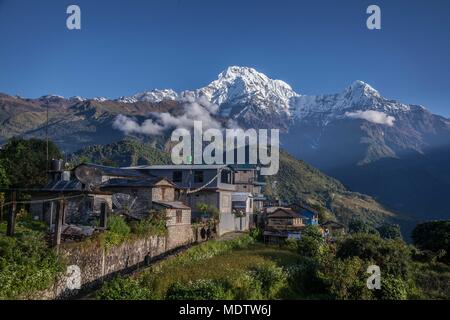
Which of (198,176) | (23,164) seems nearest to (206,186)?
(198,176)

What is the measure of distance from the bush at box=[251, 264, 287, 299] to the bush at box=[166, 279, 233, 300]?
337cm

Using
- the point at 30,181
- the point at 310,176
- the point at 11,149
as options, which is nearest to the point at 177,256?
the point at 30,181

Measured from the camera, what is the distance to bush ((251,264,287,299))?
22500 millimetres

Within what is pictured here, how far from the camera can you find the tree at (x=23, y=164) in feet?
139

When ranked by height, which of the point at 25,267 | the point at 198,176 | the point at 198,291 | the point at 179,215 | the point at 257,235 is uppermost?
the point at 198,176

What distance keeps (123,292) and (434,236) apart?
33.7 m

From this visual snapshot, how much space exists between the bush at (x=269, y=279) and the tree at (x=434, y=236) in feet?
70.8

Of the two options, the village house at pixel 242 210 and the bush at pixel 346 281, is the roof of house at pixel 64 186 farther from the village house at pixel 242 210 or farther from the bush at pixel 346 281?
the village house at pixel 242 210

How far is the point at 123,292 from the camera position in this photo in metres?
17.2

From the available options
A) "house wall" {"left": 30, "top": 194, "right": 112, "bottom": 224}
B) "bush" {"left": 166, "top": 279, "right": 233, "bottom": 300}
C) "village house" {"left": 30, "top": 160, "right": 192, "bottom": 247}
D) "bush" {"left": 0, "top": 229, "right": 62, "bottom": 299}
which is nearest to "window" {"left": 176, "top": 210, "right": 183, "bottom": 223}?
"village house" {"left": 30, "top": 160, "right": 192, "bottom": 247}

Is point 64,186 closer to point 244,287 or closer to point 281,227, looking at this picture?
point 244,287

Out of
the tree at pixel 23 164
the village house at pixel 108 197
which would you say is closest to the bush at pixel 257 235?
the village house at pixel 108 197

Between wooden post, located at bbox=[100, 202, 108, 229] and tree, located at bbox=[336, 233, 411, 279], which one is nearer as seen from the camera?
wooden post, located at bbox=[100, 202, 108, 229]

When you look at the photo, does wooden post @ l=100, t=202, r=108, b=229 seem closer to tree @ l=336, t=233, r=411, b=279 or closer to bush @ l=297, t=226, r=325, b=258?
tree @ l=336, t=233, r=411, b=279
